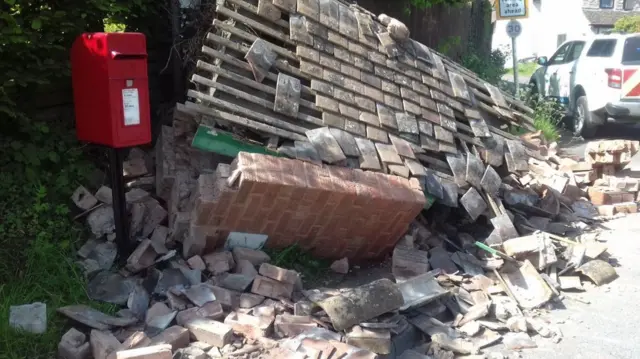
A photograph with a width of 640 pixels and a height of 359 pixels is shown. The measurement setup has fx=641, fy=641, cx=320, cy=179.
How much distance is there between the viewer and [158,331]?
4004 millimetres

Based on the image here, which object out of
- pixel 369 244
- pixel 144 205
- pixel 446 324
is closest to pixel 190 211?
pixel 144 205

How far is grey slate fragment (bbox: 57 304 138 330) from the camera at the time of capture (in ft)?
12.9

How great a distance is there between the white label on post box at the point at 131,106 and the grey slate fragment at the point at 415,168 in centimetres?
232

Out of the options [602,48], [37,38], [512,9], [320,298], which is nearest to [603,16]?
[602,48]

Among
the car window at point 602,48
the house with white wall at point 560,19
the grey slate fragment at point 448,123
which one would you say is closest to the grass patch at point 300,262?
Result: the grey slate fragment at point 448,123

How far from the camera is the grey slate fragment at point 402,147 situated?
5668mm

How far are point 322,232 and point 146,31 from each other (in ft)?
8.88

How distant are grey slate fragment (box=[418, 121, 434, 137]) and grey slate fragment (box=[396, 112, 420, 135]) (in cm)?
6

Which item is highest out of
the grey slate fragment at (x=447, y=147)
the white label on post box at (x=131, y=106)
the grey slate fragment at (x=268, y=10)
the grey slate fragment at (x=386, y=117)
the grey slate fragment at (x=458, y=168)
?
the grey slate fragment at (x=268, y=10)

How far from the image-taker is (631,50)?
11.3 metres


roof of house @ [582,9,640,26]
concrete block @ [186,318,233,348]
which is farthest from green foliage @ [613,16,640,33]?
concrete block @ [186,318,233,348]

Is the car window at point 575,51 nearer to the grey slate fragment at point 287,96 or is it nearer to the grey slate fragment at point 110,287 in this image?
the grey slate fragment at point 287,96

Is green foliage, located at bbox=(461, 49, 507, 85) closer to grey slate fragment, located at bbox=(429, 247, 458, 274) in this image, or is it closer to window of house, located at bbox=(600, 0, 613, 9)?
grey slate fragment, located at bbox=(429, 247, 458, 274)

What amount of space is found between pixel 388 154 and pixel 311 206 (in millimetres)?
1035
